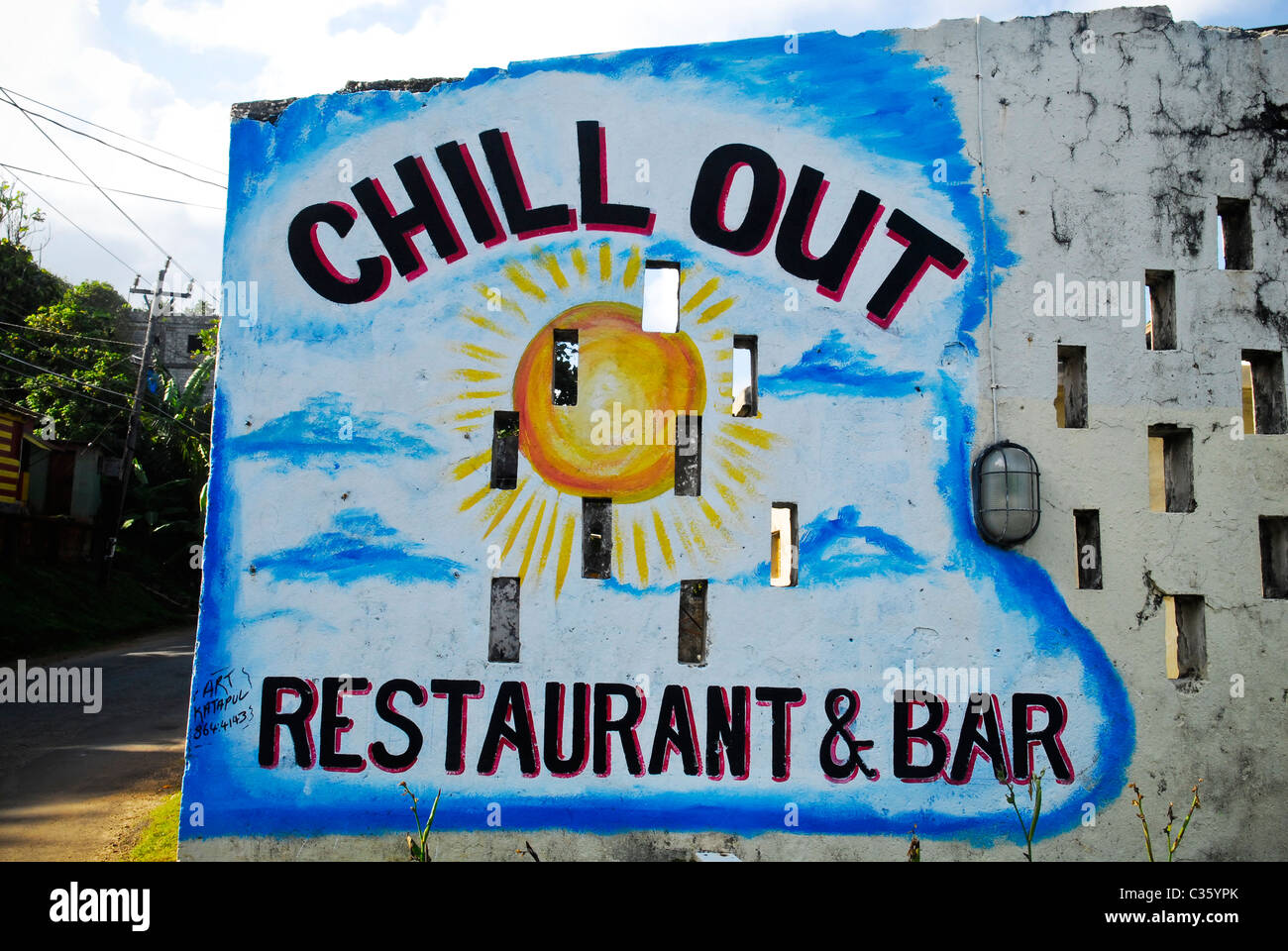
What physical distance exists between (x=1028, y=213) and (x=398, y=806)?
5987 millimetres

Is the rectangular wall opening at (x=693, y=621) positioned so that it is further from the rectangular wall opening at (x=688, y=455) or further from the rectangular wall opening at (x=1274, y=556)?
the rectangular wall opening at (x=1274, y=556)

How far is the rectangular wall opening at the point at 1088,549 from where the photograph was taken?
237 inches

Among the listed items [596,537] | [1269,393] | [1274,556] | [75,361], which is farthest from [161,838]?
[75,361]

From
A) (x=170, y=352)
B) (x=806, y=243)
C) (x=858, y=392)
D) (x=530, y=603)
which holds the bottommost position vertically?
(x=530, y=603)

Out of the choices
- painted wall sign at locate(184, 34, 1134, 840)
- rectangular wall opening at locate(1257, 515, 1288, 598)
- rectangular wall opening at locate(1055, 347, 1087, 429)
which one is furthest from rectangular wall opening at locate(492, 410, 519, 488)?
rectangular wall opening at locate(1257, 515, 1288, 598)

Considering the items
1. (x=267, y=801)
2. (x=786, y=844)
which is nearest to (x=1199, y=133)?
(x=786, y=844)

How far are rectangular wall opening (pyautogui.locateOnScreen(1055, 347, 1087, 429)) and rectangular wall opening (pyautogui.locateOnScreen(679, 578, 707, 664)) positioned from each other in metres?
2.84

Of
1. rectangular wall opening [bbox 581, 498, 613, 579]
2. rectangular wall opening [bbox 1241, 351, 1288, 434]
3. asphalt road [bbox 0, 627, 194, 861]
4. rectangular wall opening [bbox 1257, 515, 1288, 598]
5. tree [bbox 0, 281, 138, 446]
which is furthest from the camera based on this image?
tree [bbox 0, 281, 138, 446]

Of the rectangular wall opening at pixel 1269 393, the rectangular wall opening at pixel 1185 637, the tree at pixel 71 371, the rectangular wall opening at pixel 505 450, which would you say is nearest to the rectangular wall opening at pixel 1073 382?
the rectangular wall opening at pixel 1269 393

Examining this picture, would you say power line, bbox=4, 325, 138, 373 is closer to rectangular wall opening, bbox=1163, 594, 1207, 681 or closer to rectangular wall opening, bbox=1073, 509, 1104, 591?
rectangular wall opening, bbox=1073, 509, 1104, 591

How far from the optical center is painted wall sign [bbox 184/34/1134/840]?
583cm

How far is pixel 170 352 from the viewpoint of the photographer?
122 ft

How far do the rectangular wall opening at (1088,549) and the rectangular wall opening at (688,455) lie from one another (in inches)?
104

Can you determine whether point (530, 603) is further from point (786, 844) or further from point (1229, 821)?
point (1229, 821)
